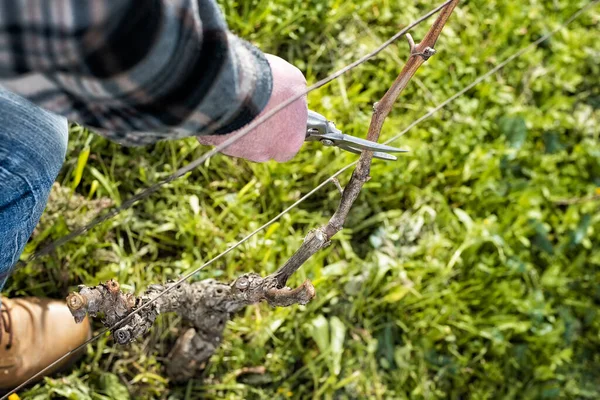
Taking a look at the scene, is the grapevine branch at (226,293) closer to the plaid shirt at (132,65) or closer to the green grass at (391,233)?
the green grass at (391,233)

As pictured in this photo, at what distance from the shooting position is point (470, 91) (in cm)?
219

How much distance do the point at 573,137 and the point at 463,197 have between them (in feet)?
1.81

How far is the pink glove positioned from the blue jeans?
256 millimetres

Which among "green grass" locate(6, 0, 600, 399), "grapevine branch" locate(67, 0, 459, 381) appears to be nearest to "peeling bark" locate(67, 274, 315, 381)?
"grapevine branch" locate(67, 0, 459, 381)

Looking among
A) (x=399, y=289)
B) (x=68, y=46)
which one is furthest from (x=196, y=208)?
(x=68, y=46)

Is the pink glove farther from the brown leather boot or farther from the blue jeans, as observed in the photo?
the brown leather boot

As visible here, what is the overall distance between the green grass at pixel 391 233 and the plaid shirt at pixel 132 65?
90 cm

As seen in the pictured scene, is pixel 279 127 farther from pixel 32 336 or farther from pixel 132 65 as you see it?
pixel 32 336

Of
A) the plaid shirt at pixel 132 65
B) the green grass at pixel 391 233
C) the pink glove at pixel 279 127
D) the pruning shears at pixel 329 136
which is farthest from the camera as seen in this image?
the green grass at pixel 391 233

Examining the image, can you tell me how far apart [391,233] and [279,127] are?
3.37ft

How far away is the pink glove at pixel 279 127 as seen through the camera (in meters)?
0.93

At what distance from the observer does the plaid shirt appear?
62 cm

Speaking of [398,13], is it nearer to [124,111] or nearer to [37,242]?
[37,242]

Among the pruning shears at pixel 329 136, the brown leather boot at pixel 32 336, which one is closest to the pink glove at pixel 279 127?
the pruning shears at pixel 329 136
